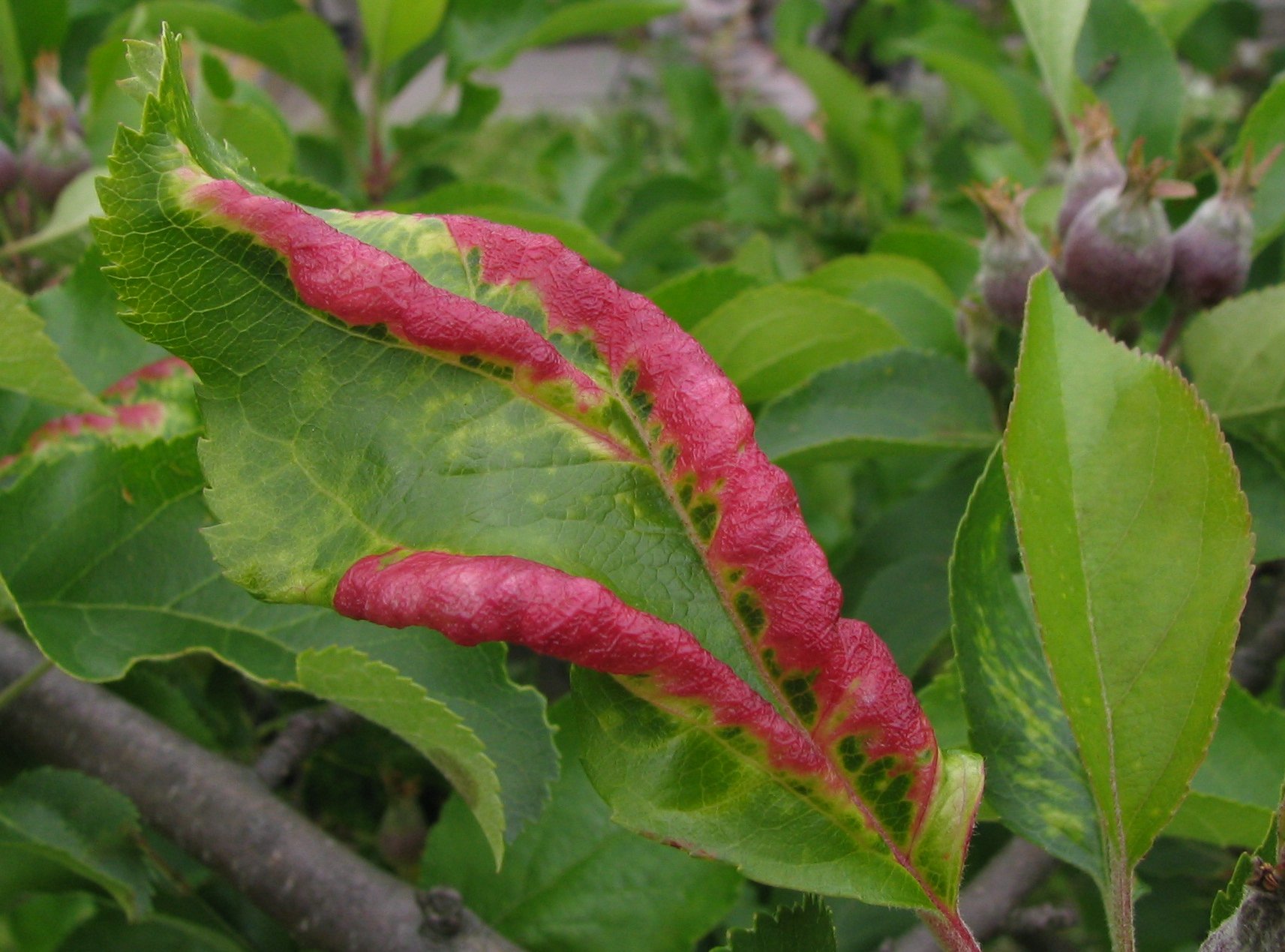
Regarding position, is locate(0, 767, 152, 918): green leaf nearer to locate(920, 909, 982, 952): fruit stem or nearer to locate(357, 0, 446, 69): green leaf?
locate(920, 909, 982, 952): fruit stem

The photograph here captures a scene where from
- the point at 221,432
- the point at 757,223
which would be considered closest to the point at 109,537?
the point at 221,432

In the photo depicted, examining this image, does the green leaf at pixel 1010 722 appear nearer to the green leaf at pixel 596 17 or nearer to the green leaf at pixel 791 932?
the green leaf at pixel 791 932

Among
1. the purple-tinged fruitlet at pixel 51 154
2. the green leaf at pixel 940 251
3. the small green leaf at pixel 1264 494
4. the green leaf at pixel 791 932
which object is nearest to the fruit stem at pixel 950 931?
the green leaf at pixel 791 932

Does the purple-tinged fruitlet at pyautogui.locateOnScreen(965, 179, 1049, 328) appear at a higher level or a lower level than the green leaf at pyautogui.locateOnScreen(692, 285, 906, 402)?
higher

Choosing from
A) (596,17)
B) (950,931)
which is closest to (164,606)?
(950,931)

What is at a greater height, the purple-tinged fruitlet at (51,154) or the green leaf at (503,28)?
the green leaf at (503,28)

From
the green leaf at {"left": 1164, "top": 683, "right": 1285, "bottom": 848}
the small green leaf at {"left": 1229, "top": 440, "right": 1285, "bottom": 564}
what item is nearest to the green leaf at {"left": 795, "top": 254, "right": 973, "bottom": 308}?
the small green leaf at {"left": 1229, "top": 440, "right": 1285, "bottom": 564}
